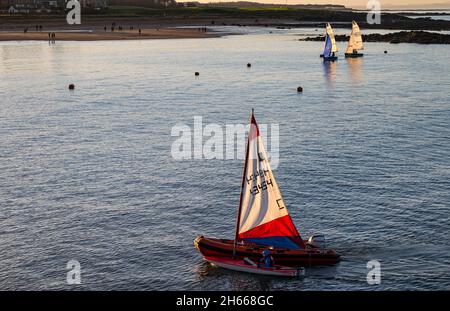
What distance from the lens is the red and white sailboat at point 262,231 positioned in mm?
42312

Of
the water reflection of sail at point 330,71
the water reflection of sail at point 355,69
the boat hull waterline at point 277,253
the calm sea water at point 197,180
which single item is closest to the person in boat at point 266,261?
the boat hull waterline at point 277,253

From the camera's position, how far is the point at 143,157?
68688mm

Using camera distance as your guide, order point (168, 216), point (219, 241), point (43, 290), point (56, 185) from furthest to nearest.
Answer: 1. point (56, 185)
2. point (168, 216)
3. point (219, 241)
4. point (43, 290)

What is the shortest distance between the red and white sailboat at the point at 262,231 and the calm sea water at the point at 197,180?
4.19 ft

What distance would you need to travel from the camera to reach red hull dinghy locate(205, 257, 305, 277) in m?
41.0

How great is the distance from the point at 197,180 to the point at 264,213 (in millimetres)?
17032

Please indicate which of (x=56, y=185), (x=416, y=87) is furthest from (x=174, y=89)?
(x=56, y=185)

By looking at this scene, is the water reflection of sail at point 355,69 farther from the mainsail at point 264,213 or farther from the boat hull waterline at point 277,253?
the boat hull waterline at point 277,253

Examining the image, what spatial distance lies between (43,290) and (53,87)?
86506 mm

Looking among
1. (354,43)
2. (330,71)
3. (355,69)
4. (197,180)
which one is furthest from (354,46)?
(197,180)

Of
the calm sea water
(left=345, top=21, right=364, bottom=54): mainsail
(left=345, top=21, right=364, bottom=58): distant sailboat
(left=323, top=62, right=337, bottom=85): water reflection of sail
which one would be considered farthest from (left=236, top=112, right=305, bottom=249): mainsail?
(left=345, top=21, right=364, bottom=54): mainsail

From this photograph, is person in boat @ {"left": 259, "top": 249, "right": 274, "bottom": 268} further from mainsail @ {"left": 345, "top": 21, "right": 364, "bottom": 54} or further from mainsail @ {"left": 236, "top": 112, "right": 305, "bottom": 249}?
mainsail @ {"left": 345, "top": 21, "right": 364, "bottom": 54}
